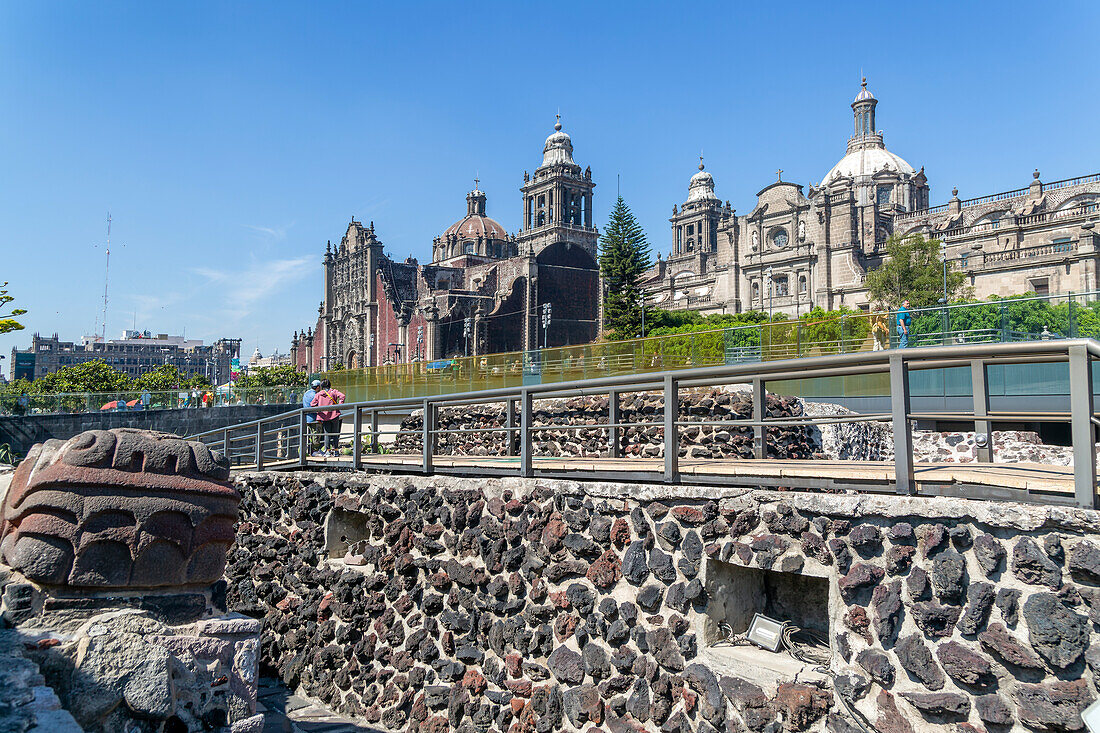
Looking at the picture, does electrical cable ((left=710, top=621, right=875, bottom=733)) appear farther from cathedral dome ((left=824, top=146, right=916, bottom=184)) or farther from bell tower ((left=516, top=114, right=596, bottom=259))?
cathedral dome ((left=824, top=146, right=916, bottom=184))

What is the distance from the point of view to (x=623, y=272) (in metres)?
57.5

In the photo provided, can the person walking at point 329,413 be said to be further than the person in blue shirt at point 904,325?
No

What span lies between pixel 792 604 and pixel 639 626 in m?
1.09

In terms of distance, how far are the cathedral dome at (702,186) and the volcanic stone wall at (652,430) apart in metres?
112

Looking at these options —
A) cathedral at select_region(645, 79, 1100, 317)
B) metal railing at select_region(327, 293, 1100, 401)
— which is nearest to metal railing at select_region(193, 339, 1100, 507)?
metal railing at select_region(327, 293, 1100, 401)

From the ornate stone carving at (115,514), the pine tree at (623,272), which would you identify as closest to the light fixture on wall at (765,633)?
the ornate stone carving at (115,514)

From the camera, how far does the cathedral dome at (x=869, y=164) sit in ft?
342

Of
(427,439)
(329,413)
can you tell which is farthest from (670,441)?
(329,413)

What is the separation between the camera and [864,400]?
710 inches

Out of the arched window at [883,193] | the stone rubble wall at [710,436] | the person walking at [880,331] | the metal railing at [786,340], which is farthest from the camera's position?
the arched window at [883,193]

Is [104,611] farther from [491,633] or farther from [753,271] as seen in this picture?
[753,271]

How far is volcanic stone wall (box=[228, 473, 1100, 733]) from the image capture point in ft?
13.1

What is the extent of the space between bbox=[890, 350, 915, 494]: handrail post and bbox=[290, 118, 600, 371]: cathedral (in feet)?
188

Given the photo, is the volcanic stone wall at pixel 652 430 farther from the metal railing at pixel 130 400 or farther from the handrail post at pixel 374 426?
the metal railing at pixel 130 400
